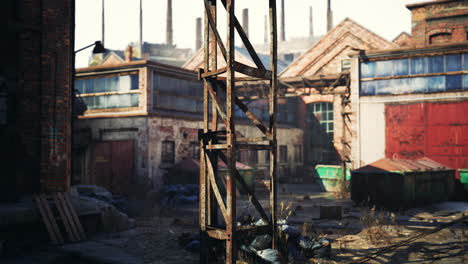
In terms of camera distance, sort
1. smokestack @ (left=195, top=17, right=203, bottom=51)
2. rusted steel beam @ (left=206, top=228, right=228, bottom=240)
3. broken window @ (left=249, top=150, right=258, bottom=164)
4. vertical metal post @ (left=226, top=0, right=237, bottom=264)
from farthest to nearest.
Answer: smokestack @ (left=195, top=17, right=203, bottom=51) < broken window @ (left=249, top=150, right=258, bottom=164) < rusted steel beam @ (left=206, top=228, right=228, bottom=240) < vertical metal post @ (left=226, top=0, right=237, bottom=264)

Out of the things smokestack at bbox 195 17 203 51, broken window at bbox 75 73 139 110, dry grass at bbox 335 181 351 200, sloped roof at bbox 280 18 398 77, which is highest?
smokestack at bbox 195 17 203 51

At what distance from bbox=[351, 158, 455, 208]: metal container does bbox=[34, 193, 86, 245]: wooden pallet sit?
844 cm

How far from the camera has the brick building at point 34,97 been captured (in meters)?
8.90

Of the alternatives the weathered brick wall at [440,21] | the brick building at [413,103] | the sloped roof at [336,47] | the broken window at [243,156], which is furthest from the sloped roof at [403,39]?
the broken window at [243,156]

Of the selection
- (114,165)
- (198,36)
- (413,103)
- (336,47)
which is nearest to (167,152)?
(114,165)

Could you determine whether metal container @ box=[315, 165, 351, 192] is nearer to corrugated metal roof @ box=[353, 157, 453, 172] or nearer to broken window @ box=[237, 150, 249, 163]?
broken window @ box=[237, 150, 249, 163]

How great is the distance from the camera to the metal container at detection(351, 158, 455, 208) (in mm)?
13312

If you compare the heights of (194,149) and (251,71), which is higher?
(251,71)

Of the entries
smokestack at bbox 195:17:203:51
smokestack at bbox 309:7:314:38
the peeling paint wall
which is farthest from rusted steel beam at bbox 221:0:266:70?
smokestack at bbox 309:7:314:38

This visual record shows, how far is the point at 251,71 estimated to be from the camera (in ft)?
22.2

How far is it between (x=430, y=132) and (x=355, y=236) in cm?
1041

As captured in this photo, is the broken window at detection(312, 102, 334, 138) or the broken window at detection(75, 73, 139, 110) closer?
the broken window at detection(75, 73, 139, 110)

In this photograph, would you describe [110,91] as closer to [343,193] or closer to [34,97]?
[34,97]

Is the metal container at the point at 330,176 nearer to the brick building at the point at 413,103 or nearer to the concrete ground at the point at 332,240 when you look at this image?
the brick building at the point at 413,103
